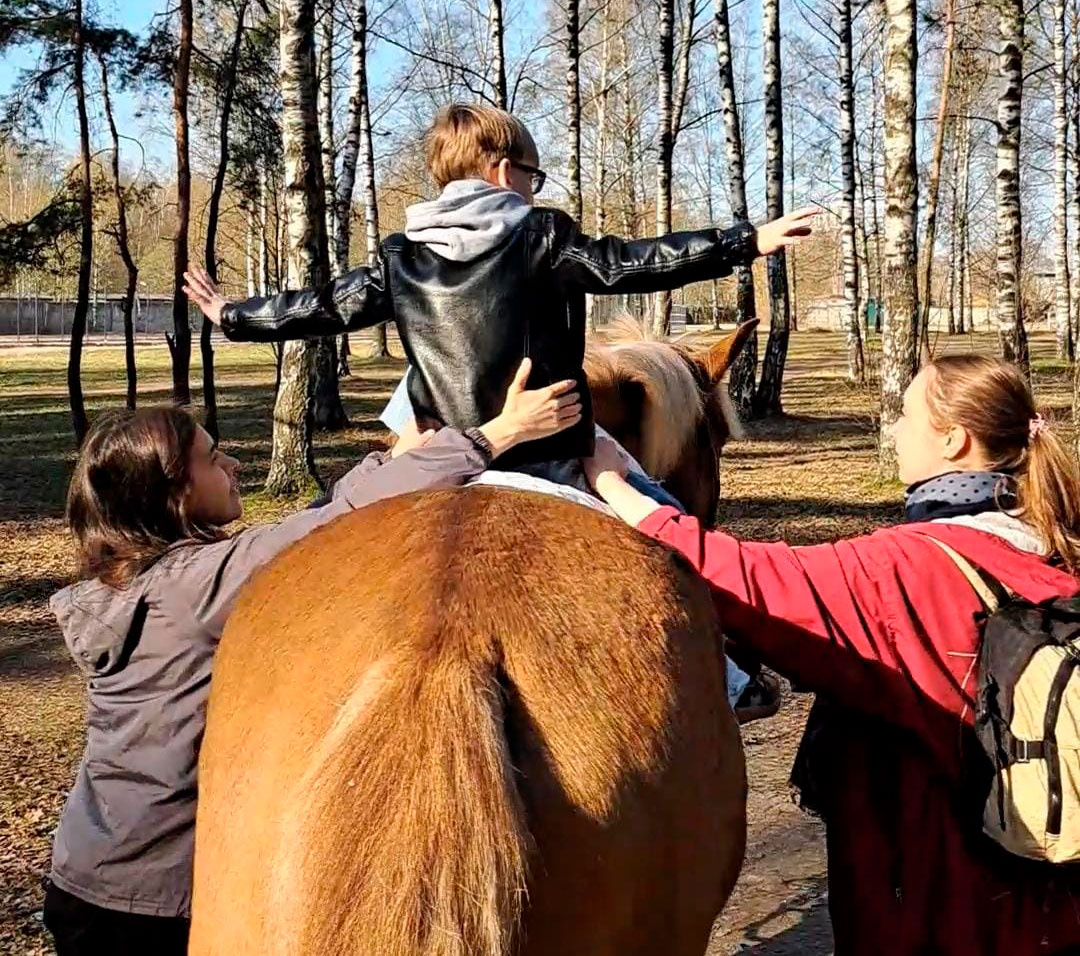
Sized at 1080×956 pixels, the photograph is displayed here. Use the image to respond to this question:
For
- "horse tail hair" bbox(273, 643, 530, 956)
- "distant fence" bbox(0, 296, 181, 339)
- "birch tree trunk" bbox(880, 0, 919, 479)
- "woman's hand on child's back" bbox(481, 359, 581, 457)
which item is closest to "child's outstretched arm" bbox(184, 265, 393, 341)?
"woman's hand on child's back" bbox(481, 359, 581, 457)

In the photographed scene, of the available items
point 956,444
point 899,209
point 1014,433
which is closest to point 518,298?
point 956,444

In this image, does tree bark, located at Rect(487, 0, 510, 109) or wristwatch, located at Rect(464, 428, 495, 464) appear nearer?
wristwatch, located at Rect(464, 428, 495, 464)

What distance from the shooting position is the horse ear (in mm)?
3658

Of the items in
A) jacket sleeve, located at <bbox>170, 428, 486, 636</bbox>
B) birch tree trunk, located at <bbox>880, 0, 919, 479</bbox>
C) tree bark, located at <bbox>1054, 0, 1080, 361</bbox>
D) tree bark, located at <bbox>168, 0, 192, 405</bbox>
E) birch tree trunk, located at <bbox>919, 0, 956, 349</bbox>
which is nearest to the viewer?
jacket sleeve, located at <bbox>170, 428, 486, 636</bbox>

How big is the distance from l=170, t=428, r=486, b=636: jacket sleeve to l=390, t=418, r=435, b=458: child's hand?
0.21 meters

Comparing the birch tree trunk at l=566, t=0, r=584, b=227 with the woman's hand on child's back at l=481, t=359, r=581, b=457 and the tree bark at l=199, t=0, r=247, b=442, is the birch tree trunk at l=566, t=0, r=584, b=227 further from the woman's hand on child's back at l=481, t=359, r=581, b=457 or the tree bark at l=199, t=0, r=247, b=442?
the woman's hand on child's back at l=481, t=359, r=581, b=457

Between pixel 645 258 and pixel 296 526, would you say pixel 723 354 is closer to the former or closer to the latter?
pixel 645 258

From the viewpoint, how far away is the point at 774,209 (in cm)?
1792

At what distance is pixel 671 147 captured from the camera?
61.9 ft

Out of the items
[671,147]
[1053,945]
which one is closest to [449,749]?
[1053,945]

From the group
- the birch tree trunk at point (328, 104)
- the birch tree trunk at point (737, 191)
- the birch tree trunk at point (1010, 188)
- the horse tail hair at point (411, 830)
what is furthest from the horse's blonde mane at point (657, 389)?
the birch tree trunk at point (328, 104)

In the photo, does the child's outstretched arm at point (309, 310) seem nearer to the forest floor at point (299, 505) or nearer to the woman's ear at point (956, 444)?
the woman's ear at point (956, 444)

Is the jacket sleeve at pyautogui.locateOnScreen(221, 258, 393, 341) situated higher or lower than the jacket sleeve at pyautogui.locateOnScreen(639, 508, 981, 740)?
higher

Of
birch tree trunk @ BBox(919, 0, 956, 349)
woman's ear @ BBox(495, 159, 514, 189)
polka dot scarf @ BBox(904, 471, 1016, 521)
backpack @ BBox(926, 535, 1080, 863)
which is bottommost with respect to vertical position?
backpack @ BBox(926, 535, 1080, 863)
